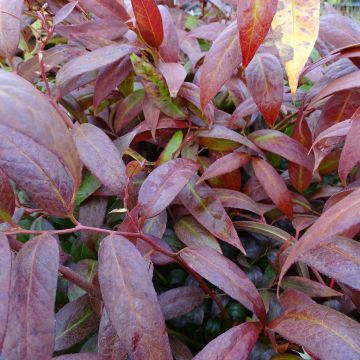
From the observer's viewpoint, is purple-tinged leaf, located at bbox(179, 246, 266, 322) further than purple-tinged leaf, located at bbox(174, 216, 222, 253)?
No

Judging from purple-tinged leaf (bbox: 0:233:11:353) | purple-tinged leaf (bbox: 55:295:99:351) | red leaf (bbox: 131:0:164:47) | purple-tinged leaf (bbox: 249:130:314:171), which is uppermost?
red leaf (bbox: 131:0:164:47)

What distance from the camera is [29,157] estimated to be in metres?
0.51

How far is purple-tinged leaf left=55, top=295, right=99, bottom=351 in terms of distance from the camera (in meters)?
0.61

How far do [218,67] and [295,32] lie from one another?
158mm

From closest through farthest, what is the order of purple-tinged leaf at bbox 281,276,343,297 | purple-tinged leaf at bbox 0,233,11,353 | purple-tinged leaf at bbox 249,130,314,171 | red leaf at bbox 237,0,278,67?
purple-tinged leaf at bbox 0,233,11,353 → red leaf at bbox 237,0,278,67 → purple-tinged leaf at bbox 281,276,343,297 → purple-tinged leaf at bbox 249,130,314,171

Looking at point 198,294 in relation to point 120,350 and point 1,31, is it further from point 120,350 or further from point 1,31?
point 1,31

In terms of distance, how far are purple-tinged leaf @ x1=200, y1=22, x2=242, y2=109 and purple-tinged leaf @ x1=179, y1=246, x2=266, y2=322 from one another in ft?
0.68

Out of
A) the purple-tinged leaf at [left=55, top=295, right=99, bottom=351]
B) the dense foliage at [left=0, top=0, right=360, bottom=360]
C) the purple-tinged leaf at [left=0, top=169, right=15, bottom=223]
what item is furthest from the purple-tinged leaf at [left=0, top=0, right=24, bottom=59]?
the purple-tinged leaf at [left=55, top=295, right=99, bottom=351]

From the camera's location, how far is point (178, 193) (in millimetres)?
651

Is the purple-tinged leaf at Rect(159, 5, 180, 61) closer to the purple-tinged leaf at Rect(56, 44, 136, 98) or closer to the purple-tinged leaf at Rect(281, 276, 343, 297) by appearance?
the purple-tinged leaf at Rect(56, 44, 136, 98)

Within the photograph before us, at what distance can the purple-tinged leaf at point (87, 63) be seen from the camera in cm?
69

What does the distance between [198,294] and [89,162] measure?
25 centimetres

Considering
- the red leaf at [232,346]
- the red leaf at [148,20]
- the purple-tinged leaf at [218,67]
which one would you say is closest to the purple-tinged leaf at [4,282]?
the red leaf at [232,346]

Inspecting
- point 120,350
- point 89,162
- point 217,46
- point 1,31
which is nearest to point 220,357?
point 120,350
